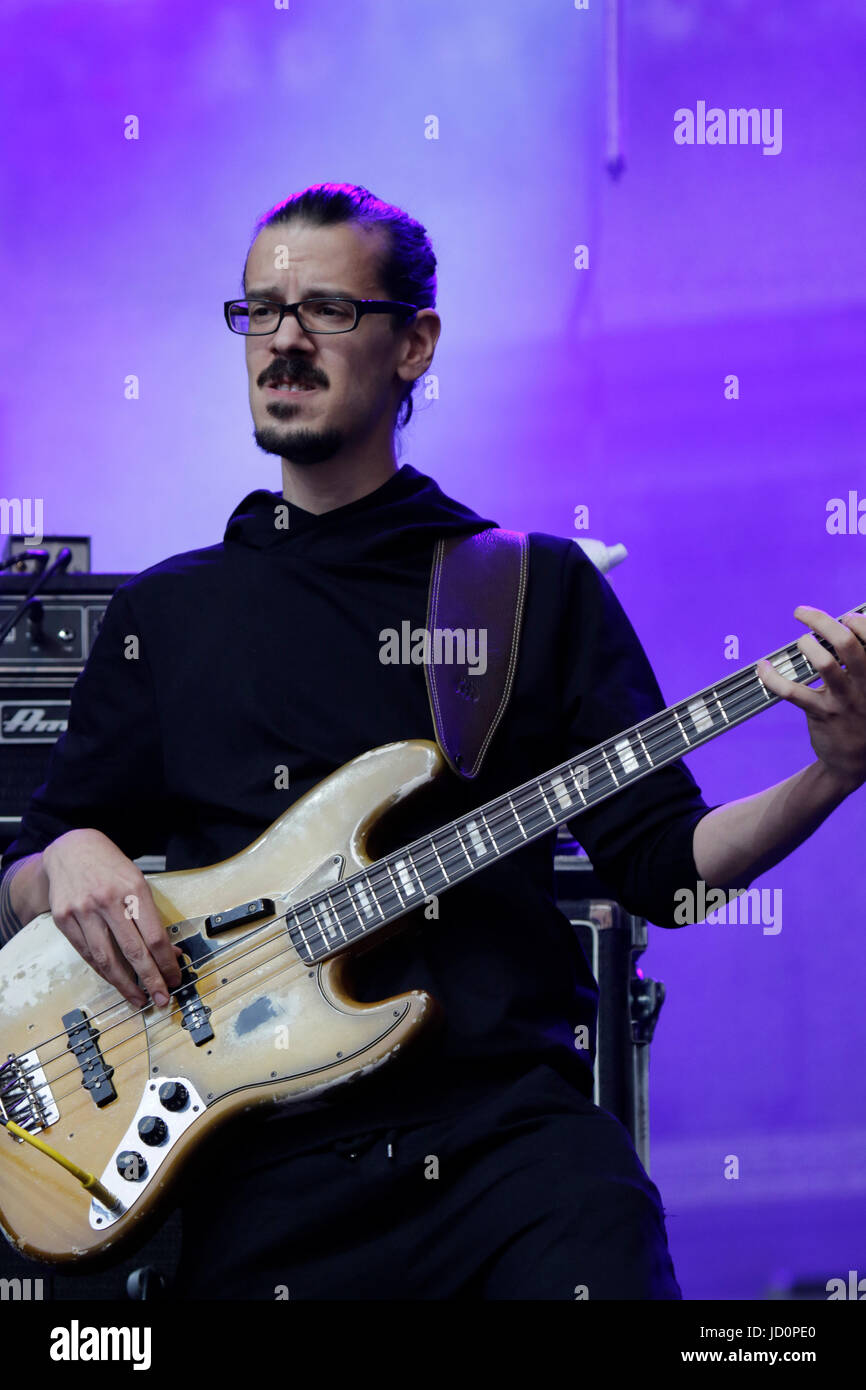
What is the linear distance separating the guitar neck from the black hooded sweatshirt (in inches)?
2.2

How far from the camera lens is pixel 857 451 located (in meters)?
3.26

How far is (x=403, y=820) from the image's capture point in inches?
59.6

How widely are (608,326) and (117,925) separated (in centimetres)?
221

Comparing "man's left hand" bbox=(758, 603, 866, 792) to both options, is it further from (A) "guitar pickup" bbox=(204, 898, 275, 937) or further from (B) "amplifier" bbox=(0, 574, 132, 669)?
(B) "amplifier" bbox=(0, 574, 132, 669)

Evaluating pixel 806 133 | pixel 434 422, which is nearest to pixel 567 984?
pixel 434 422

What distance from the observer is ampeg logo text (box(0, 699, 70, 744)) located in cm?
225

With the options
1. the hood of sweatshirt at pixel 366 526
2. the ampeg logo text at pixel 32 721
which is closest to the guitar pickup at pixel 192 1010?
the hood of sweatshirt at pixel 366 526

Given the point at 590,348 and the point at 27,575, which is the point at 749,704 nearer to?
the point at 27,575

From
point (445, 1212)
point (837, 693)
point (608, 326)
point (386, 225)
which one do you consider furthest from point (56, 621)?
point (608, 326)

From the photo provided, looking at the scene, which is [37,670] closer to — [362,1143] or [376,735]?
[376,735]

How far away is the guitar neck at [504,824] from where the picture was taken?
1429 mm

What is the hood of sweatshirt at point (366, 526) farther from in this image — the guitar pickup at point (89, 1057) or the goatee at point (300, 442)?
the guitar pickup at point (89, 1057)

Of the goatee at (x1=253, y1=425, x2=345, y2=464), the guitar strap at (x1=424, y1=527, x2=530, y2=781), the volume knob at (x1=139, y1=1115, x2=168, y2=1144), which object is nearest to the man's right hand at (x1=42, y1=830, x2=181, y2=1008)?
the volume knob at (x1=139, y1=1115, x2=168, y2=1144)

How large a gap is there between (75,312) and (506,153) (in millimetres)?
1049
